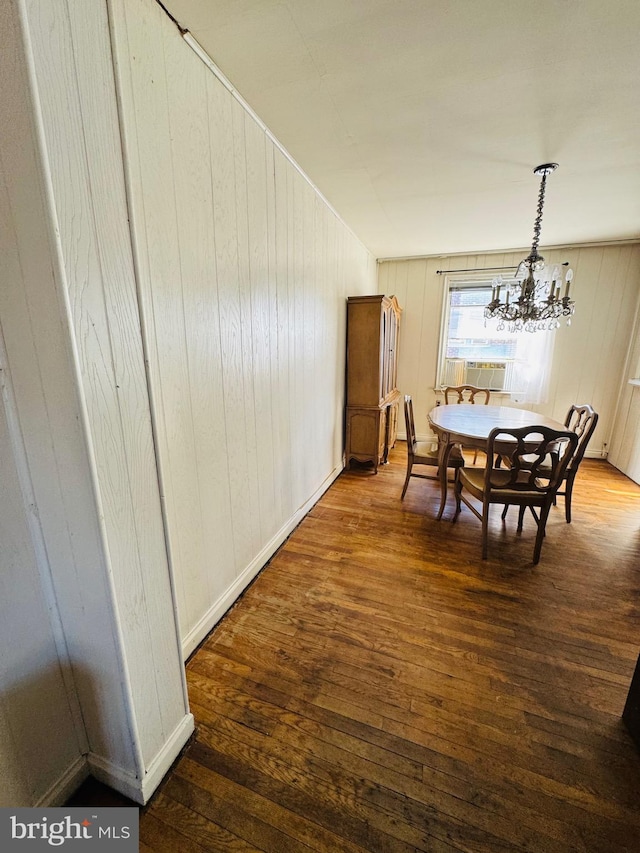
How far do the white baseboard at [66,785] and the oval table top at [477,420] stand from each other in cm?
246

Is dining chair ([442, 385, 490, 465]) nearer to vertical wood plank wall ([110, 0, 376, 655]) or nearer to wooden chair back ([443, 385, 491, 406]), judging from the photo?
wooden chair back ([443, 385, 491, 406])

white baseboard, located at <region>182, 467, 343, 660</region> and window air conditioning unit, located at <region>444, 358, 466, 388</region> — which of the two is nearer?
white baseboard, located at <region>182, 467, 343, 660</region>

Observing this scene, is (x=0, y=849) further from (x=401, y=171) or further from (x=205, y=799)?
(x=401, y=171)

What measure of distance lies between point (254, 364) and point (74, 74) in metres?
1.24

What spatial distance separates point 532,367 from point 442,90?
3.48 m

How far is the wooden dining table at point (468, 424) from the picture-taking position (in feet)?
8.18

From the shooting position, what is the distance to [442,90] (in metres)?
1.57

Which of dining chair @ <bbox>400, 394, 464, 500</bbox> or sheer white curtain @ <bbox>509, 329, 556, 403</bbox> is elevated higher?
sheer white curtain @ <bbox>509, 329, 556, 403</bbox>

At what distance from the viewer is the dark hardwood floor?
1.00 m

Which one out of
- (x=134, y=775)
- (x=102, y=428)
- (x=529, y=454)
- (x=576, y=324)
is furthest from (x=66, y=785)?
(x=576, y=324)

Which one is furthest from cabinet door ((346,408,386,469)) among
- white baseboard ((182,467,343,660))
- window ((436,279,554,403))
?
window ((436,279,554,403))

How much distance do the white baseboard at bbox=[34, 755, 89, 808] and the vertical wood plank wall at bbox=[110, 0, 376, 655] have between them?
0.48 m

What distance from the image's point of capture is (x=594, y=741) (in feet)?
4.00

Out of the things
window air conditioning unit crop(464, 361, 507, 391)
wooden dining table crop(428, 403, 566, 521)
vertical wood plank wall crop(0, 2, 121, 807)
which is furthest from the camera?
window air conditioning unit crop(464, 361, 507, 391)
